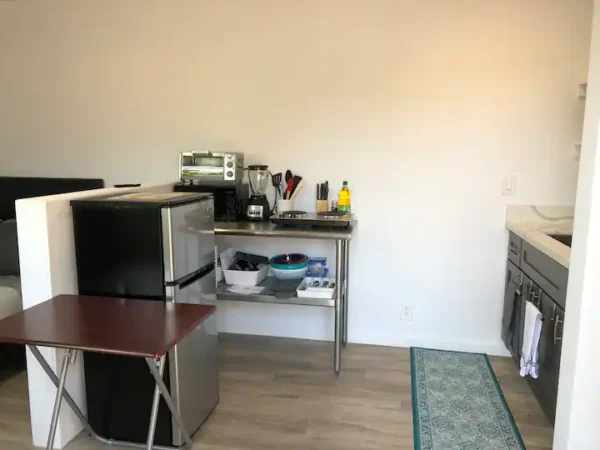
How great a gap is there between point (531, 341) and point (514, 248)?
78cm

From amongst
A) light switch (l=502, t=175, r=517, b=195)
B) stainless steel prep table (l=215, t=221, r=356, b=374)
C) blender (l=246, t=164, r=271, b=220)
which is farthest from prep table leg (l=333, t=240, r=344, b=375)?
light switch (l=502, t=175, r=517, b=195)

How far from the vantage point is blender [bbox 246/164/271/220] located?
3.30 metres

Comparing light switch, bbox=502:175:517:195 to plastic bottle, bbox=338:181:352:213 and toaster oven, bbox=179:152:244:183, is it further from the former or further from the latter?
toaster oven, bbox=179:152:244:183

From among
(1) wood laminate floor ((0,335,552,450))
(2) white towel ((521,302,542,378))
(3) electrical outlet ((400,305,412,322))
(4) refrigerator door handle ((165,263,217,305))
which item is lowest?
(1) wood laminate floor ((0,335,552,450))

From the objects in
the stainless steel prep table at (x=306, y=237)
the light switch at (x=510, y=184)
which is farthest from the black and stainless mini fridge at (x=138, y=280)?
the light switch at (x=510, y=184)

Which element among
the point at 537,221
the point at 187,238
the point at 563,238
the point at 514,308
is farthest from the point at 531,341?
the point at 187,238

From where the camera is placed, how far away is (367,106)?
3.33 metres

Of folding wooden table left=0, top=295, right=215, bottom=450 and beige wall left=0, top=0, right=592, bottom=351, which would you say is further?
beige wall left=0, top=0, right=592, bottom=351

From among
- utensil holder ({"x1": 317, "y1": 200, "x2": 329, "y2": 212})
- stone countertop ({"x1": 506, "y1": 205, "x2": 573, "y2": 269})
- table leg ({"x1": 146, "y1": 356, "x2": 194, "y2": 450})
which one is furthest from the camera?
utensil holder ({"x1": 317, "y1": 200, "x2": 329, "y2": 212})

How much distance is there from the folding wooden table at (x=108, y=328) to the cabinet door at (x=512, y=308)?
1848mm

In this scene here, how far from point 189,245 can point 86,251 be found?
46 cm

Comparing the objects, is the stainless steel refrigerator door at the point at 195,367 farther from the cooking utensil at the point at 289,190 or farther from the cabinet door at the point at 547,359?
the cabinet door at the point at 547,359

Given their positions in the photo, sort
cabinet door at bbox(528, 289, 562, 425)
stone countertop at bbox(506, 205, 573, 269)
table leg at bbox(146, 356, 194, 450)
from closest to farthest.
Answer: table leg at bbox(146, 356, 194, 450) < cabinet door at bbox(528, 289, 562, 425) < stone countertop at bbox(506, 205, 573, 269)

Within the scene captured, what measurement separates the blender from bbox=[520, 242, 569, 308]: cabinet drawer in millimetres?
1591
